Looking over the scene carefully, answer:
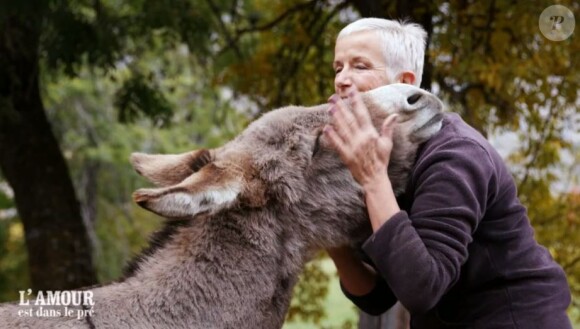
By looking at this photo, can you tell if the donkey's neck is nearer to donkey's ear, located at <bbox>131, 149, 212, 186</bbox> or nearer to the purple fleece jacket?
donkey's ear, located at <bbox>131, 149, 212, 186</bbox>

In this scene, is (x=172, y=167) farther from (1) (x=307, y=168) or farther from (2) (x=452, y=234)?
(2) (x=452, y=234)

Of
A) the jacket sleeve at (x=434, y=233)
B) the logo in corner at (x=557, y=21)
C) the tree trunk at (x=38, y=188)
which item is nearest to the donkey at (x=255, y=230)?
the jacket sleeve at (x=434, y=233)

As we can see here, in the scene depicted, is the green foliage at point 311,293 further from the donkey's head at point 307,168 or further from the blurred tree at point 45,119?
the donkey's head at point 307,168

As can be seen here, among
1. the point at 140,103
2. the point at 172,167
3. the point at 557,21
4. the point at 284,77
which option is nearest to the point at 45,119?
the point at 140,103

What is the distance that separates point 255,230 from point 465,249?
2.50 ft

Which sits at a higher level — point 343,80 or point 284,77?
point 343,80

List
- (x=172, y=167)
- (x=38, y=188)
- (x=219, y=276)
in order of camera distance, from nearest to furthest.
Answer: (x=219, y=276) < (x=172, y=167) < (x=38, y=188)

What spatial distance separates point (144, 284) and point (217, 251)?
10.9 inches

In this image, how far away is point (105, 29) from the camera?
25.4 ft

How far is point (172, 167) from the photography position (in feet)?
11.2

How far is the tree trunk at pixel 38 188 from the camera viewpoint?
26.5 ft

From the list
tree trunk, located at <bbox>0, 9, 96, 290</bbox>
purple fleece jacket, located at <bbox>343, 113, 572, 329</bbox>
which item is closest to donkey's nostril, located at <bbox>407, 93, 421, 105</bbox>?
purple fleece jacket, located at <bbox>343, 113, 572, 329</bbox>

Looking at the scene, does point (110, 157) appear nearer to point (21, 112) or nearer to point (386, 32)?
point (21, 112)

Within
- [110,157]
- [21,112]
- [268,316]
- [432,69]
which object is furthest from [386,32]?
[110,157]
